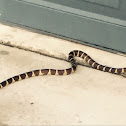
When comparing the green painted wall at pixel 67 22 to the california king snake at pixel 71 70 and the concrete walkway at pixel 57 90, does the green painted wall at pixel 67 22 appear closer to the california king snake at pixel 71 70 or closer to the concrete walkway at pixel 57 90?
the concrete walkway at pixel 57 90

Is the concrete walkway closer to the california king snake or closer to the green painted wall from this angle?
the california king snake

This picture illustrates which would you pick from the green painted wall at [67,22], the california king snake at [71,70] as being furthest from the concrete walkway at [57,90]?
the green painted wall at [67,22]

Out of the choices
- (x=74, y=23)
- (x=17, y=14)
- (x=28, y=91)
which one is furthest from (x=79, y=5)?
(x=28, y=91)

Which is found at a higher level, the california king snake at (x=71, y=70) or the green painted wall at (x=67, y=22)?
the green painted wall at (x=67, y=22)

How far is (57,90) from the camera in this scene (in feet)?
25.0

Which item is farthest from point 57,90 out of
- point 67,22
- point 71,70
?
point 67,22

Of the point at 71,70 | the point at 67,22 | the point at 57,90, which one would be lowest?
the point at 57,90

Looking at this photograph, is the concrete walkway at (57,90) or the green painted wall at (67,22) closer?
the concrete walkway at (57,90)

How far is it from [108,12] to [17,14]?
2.47m

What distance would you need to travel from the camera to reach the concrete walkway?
6832 millimetres

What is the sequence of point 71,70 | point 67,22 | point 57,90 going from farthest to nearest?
point 67,22 → point 71,70 → point 57,90

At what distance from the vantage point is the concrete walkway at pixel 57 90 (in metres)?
6.83

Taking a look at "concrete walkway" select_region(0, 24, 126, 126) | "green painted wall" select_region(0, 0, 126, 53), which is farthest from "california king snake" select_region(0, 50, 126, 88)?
"green painted wall" select_region(0, 0, 126, 53)

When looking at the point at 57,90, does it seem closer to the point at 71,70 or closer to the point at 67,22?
the point at 71,70
